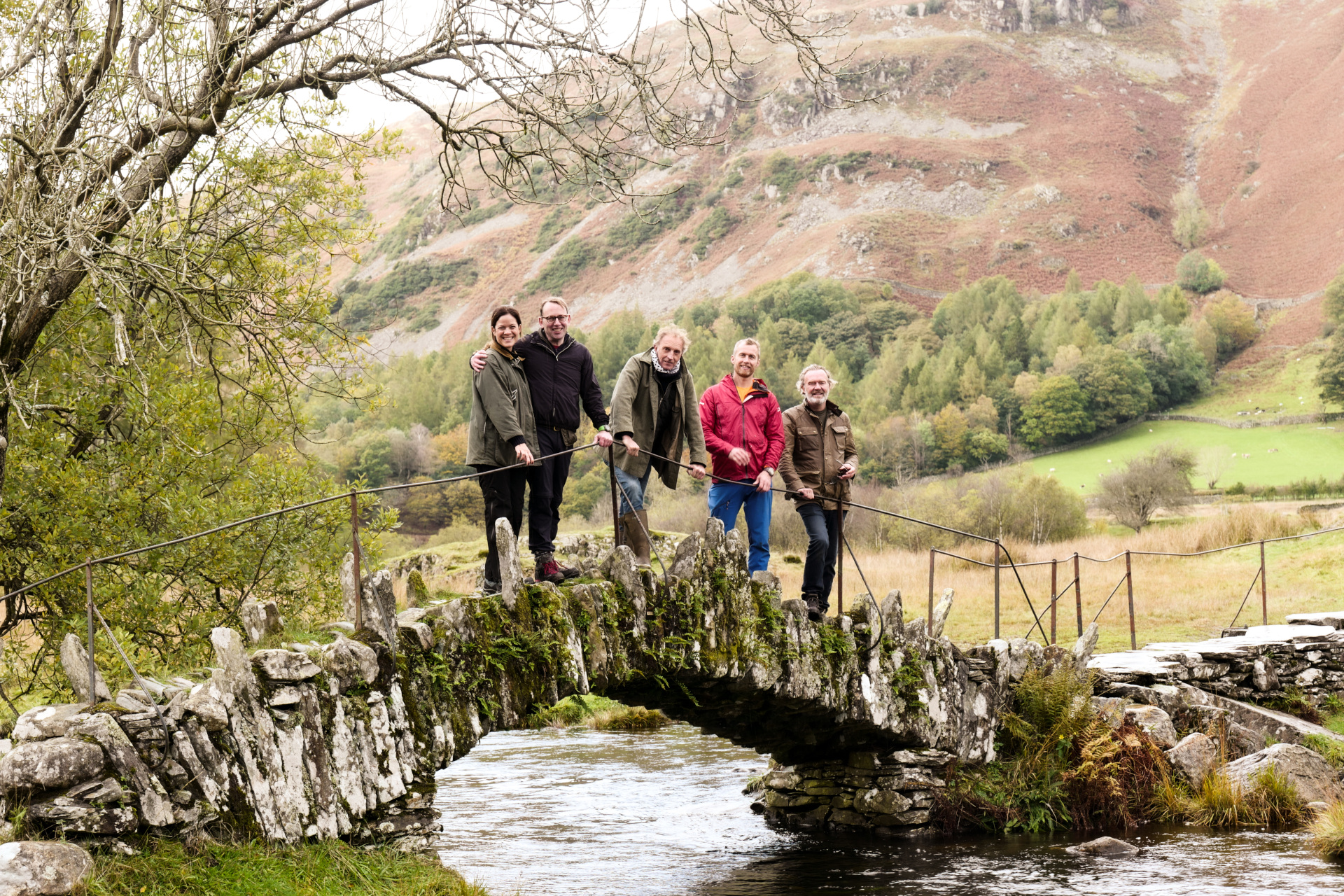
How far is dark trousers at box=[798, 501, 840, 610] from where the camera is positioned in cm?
974

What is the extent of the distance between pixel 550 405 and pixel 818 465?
2.77m

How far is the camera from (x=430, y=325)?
143 metres

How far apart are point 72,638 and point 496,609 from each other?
2.67 metres

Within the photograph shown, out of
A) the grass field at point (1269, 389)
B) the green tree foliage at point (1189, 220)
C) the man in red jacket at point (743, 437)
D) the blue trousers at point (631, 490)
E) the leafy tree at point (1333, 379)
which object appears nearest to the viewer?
the blue trousers at point (631, 490)

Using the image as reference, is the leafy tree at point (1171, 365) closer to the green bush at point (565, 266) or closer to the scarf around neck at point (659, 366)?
the scarf around neck at point (659, 366)

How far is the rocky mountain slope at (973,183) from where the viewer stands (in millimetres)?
130750

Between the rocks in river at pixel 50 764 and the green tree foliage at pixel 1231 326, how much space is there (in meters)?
101

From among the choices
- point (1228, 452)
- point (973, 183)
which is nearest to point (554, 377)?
point (1228, 452)

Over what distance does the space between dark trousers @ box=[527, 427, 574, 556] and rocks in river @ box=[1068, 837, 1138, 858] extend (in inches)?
211

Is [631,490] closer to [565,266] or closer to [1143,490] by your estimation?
[1143,490]

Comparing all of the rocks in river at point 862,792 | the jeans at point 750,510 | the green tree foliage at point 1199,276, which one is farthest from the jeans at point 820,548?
the green tree foliage at point 1199,276

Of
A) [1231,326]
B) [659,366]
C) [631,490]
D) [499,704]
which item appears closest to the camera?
[499,704]

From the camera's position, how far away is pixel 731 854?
1049cm

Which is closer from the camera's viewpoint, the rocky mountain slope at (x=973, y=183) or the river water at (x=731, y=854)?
the river water at (x=731, y=854)
